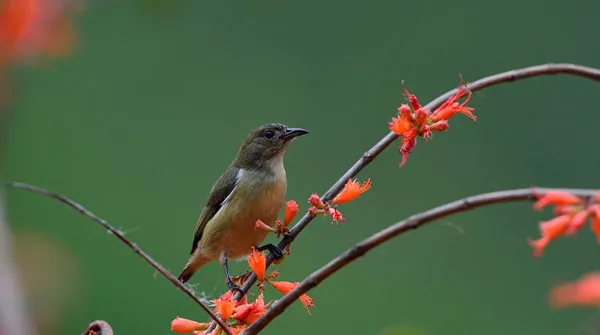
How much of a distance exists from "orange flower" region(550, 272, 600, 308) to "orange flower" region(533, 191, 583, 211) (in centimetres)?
12

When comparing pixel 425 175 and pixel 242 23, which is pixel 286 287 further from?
pixel 242 23

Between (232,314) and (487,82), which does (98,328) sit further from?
(487,82)

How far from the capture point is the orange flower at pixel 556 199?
1301mm

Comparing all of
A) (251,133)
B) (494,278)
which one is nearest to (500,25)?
(494,278)

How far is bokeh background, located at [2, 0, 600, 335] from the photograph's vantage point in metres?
8.25

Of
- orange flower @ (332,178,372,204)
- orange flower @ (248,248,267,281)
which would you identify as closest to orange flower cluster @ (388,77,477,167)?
orange flower @ (332,178,372,204)

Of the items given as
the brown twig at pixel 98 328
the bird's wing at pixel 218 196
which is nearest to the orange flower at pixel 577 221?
the brown twig at pixel 98 328

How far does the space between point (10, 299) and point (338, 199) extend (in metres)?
0.74

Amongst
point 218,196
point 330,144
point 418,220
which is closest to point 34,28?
point 218,196

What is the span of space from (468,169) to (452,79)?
4.67 feet

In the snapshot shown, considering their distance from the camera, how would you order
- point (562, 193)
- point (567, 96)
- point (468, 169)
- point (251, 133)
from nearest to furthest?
1. point (562, 193)
2. point (251, 133)
3. point (468, 169)
4. point (567, 96)

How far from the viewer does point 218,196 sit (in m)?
3.86

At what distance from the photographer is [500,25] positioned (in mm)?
11375

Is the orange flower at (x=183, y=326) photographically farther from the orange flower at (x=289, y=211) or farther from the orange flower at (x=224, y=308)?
the orange flower at (x=289, y=211)
